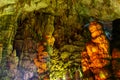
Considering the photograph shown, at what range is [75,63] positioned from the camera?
12.0 metres

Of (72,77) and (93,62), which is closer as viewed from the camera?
(93,62)

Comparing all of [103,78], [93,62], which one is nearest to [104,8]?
[93,62]

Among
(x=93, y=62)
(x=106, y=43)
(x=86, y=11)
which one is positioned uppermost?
(x=86, y=11)

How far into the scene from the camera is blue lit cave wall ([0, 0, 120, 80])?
883cm

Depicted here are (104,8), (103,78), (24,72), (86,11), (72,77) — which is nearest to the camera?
(103,78)

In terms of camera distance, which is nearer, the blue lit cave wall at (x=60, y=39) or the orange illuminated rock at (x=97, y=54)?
the orange illuminated rock at (x=97, y=54)

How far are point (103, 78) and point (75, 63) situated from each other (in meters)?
3.79

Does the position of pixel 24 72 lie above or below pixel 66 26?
below

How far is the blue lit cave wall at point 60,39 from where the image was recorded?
29.0 feet

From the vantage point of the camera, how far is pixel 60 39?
41.6 feet

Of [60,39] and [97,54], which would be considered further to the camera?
[60,39]

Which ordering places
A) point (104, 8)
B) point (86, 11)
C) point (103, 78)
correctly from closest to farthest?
point (103, 78) < point (104, 8) < point (86, 11)

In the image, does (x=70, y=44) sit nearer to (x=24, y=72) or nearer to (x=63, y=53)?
(x=63, y=53)

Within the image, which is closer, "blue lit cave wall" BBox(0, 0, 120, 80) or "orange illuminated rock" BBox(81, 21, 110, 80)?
"orange illuminated rock" BBox(81, 21, 110, 80)
